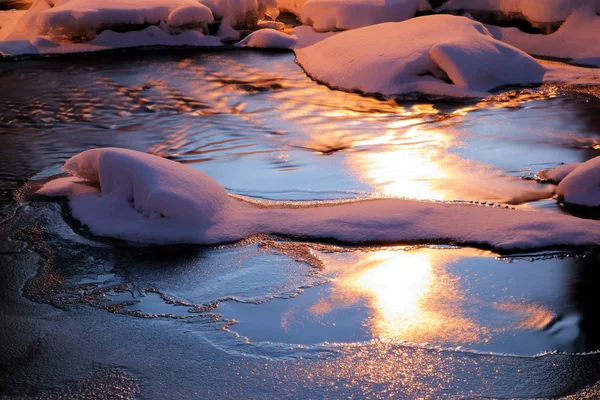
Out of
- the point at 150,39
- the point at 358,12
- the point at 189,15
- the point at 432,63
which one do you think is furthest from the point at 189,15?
the point at 432,63

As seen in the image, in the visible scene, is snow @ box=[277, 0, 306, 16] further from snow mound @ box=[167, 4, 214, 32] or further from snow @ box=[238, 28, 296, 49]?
snow mound @ box=[167, 4, 214, 32]

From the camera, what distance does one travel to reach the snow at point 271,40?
46.4 feet

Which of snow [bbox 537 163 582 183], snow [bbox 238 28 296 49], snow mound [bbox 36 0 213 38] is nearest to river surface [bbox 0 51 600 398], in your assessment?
snow [bbox 537 163 582 183]

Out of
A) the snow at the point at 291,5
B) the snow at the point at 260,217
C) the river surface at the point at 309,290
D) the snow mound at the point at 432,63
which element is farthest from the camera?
the snow at the point at 291,5

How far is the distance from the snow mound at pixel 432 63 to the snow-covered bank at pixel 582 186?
3.87 metres

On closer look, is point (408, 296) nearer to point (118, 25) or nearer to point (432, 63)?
point (432, 63)

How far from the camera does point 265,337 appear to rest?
412cm

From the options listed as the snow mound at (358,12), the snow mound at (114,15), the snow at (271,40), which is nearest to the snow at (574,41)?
the snow mound at (358,12)

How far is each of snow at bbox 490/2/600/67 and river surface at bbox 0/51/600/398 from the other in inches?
149

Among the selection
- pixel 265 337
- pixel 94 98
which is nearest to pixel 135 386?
pixel 265 337

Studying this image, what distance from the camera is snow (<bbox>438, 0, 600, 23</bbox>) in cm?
1240

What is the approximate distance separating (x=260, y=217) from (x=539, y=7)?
9.01 meters

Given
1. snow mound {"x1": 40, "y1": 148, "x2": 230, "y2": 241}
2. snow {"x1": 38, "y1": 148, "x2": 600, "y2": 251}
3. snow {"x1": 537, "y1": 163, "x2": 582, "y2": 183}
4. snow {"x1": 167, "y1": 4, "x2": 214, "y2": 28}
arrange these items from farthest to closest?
snow {"x1": 167, "y1": 4, "x2": 214, "y2": 28} < snow {"x1": 537, "y1": 163, "x2": 582, "y2": 183} < snow mound {"x1": 40, "y1": 148, "x2": 230, "y2": 241} < snow {"x1": 38, "y1": 148, "x2": 600, "y2": 251}

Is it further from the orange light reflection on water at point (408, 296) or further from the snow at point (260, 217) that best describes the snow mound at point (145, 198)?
the orange light reflection on water at point (408, 296)
